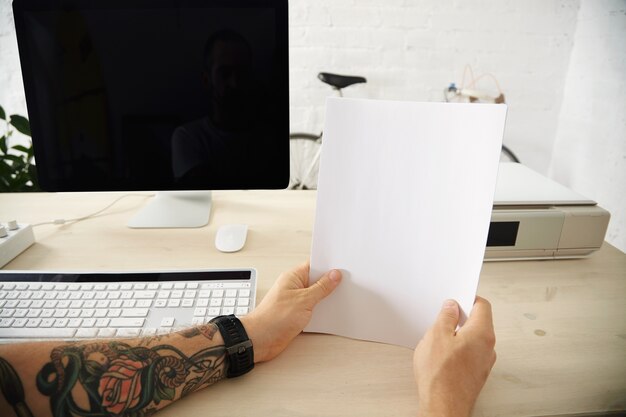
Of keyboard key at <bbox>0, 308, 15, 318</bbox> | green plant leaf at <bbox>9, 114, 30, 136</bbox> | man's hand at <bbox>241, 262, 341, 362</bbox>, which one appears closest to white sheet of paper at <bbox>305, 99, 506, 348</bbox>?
man's hand at <bbox>241, 262, 341, 362</bbox>

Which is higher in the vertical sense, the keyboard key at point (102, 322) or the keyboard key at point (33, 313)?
the keyboard key at point (33, 313)

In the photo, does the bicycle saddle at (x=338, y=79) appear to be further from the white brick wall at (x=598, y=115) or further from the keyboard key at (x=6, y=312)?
the keyboard key at (x=6, y=312)

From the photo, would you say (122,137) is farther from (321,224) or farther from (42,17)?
(321,224)

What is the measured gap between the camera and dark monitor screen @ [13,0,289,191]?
2.79ft

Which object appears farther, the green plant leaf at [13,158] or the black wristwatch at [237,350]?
the green plant leaf at [13,158]

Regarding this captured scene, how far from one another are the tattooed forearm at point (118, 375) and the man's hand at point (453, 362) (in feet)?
0.88

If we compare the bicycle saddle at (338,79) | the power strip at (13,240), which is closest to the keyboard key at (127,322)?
the power strip at (13,240)

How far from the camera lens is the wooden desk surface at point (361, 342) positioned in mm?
517

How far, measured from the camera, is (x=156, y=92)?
89 centimetres

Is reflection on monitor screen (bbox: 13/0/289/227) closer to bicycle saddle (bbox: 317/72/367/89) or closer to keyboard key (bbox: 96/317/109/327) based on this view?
keyboard key (bbox: 96/317/109/327)

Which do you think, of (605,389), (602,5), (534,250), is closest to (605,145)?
(602,5)

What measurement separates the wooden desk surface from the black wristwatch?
2 cm

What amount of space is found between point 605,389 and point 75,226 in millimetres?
1083

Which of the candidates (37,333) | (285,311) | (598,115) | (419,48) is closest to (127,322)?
(37,333)
